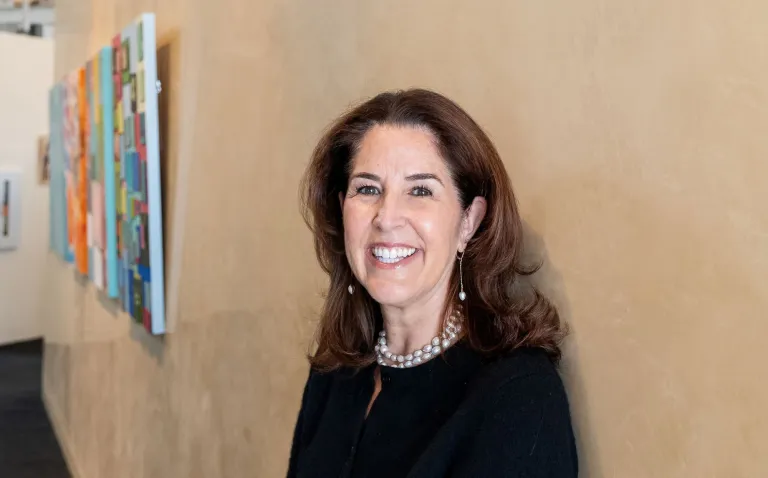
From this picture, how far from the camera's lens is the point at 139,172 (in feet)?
9.12

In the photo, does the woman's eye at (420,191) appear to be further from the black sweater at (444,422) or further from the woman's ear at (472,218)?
the black sweater at (444,422)

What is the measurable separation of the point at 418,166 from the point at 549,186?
234 millimetres

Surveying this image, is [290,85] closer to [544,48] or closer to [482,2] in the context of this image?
[482,2]

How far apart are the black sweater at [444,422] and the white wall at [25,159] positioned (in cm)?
692

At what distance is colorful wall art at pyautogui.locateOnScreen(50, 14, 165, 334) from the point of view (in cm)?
269

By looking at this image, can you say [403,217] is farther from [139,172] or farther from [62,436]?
[62,436]

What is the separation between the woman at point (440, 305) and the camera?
3.73 ft

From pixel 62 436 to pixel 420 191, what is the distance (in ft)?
15.2

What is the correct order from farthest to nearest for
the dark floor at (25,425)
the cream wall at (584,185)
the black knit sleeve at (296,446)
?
the dark floor at (25,425) < the black knit sleeve at (296,446) < the cream wall at (584,185)

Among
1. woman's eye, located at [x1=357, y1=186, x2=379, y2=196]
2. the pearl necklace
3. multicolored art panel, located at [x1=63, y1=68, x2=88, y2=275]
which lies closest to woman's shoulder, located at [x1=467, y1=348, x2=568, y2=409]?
the pearl necklace

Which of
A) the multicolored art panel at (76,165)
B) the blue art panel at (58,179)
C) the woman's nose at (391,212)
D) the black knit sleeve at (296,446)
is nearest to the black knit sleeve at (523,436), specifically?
the woman's nose at (391,212)

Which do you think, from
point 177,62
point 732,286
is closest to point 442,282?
point 732,286

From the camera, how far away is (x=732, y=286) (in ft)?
3.16

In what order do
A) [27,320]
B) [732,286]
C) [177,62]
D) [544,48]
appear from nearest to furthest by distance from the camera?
[732,286] < [544,48] < [177,62] < [27,320]
